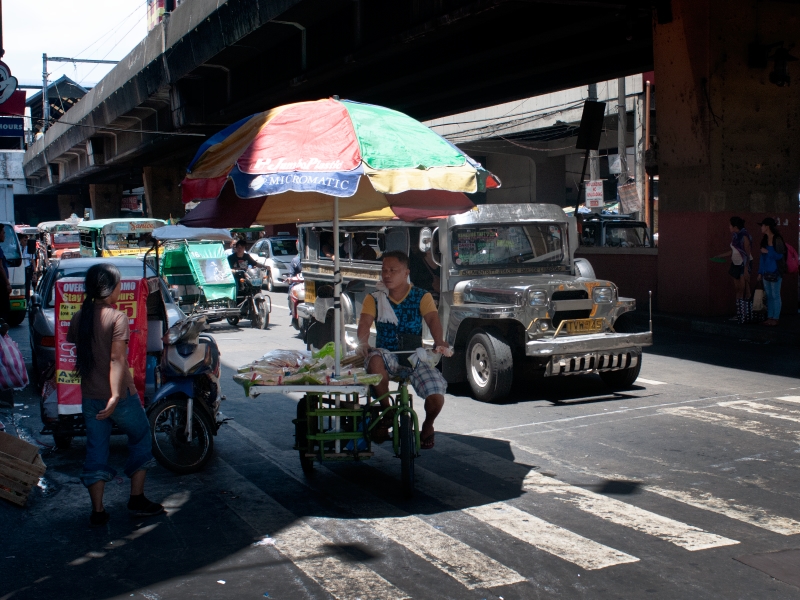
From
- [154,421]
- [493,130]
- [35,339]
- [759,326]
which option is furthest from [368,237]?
[493,130]

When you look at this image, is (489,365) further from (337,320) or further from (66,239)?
(66,239)

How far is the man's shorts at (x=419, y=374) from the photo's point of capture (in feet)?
20.4

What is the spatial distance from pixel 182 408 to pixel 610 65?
55.7 ft

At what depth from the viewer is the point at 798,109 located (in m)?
16.2

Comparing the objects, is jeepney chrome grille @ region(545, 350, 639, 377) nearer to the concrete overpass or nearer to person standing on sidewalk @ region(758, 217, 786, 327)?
person standing on sidewalk @ region(758, 217, 786, 327)

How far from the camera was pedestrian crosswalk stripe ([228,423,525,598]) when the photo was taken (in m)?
4.56

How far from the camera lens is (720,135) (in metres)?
15.5

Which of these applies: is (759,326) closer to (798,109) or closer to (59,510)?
(798,109)

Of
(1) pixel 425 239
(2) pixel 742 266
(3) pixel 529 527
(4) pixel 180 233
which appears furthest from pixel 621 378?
(4) pixel 180 233

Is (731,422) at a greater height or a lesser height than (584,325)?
lesser

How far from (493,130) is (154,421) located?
28.5m

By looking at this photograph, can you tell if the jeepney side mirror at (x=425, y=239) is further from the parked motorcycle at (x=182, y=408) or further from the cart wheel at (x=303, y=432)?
the cart wheel at (x=303, y=432)

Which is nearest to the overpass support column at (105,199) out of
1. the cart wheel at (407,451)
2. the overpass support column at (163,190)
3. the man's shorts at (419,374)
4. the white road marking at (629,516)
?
the overpass support column at (163,190)

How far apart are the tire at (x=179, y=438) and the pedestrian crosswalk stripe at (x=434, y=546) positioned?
1360mm
